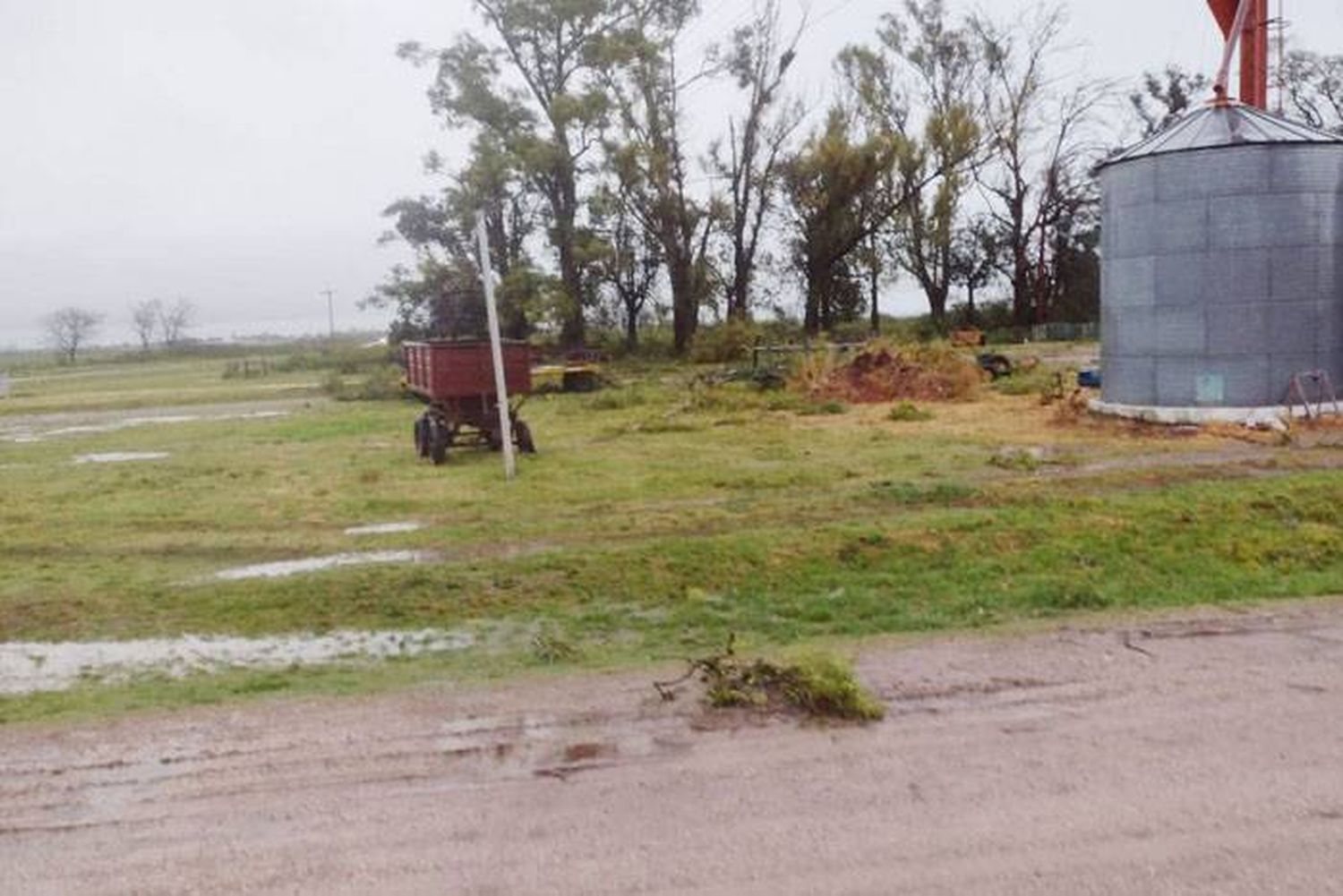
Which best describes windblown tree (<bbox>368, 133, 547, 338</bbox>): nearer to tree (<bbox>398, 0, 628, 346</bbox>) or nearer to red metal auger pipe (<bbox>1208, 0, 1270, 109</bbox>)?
tree (<bbox>398, 0, 628, 346</bbox>)

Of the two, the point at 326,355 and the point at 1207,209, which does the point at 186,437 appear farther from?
the point at 326,355

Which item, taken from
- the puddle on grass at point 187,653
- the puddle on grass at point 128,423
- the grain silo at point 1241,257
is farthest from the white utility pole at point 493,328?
the puddle on grass at point 128,423

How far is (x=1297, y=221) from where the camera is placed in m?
16.5

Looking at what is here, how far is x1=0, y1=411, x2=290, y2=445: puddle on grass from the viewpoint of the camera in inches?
1029

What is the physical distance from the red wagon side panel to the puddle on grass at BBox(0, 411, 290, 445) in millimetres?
12123

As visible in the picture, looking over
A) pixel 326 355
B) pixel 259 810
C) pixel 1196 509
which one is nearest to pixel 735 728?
pixel 259 810

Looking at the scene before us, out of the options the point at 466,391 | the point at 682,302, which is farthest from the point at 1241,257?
Answer: the point at 682,302

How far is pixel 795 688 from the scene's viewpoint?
5.66m

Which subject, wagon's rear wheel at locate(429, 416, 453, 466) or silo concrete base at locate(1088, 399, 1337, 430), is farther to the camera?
wagon's rear wheel at locate(429, 416, 453, 466)

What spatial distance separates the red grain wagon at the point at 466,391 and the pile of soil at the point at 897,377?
9.77 metres

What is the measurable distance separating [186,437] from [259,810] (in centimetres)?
2084

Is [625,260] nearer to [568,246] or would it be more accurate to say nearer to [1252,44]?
[568,246]

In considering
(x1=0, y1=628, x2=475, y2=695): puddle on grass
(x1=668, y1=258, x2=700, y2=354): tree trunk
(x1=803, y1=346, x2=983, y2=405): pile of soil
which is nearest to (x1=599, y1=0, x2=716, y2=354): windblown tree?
(x1=668, y1=258, x2=700, y2=354): tree trunk

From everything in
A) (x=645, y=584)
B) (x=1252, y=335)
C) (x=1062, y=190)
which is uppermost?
(x=1062, y=190)
